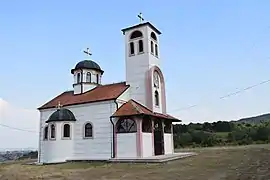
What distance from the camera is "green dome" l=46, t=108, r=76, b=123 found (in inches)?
862

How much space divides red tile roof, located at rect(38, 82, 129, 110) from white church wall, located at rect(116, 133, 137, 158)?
2924 millimetres

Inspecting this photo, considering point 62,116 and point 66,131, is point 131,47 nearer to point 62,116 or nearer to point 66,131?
point 62,116

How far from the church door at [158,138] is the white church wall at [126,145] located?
2702mm

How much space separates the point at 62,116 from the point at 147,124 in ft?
22.0

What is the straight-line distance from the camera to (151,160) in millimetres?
17031

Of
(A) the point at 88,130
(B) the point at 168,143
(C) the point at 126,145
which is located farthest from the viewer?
(B) the point at 168,143

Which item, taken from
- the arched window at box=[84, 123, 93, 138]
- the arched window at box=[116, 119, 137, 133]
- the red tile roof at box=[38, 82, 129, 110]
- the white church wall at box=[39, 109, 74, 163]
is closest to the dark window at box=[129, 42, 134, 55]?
the red tile roof at box=[38, 82, 129, 110]

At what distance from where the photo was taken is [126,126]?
65.8 feet

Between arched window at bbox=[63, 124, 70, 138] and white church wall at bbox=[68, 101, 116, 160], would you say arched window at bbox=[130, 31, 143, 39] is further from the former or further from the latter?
arched window at bbox=[63, 124, 70, 138]

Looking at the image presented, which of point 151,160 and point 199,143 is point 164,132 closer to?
point 151,160

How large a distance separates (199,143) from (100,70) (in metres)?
21.1

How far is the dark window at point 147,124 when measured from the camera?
792 inches

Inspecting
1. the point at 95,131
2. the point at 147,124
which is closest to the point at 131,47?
the point at 147,124

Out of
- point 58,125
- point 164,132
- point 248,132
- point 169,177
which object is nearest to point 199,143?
point 248,132
